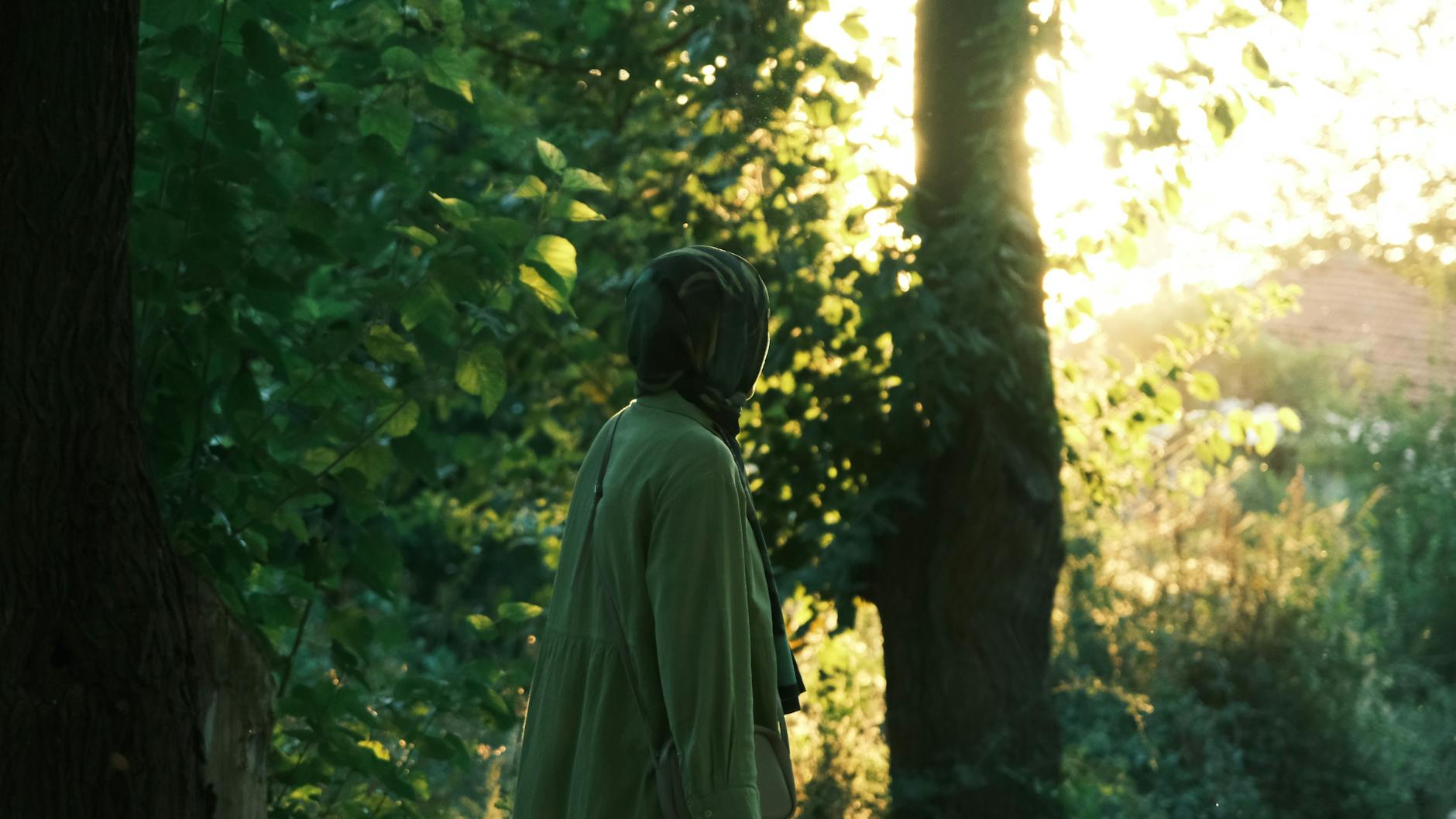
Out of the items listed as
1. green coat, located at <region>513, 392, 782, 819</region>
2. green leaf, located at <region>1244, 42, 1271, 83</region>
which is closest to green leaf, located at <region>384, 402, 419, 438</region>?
green coat, located at <region>513, 392, 782, 819</region>

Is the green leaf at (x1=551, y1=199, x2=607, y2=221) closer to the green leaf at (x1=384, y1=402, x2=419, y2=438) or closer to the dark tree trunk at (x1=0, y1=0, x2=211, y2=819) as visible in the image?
the green leaf at (x1=384, y1=402, x2=419, y2=438)

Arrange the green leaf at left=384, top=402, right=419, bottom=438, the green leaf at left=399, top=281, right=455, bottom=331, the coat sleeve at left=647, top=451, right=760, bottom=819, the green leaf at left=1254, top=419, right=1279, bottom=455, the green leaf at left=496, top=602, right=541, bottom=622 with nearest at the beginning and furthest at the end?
the coat sleeve at left=647, top=451, right=760, bottom=819 < the green leaf at left=399, top=281, right=455, bottom=331 < the green leaf at left=384, top=402, right=419, bottom=438 < the green leaf at left=496, top=602, right=541, bottom=622 < the green leaf at left=1254, top=419, right=1279, bottom=455

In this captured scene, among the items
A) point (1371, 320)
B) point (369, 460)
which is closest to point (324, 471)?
point (369, 460)

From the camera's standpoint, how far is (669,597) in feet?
7.18

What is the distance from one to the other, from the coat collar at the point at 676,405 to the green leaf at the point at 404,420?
1.33m

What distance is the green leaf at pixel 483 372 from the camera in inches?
140

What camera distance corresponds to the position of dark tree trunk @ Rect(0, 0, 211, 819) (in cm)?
249

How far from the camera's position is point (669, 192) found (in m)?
6.21

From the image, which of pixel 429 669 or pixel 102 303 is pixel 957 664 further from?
pixel 429 669

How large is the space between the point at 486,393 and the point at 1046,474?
2890 millimetres

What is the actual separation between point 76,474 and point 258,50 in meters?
1.20

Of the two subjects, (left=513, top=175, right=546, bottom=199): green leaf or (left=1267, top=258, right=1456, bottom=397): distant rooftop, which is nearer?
(left=513, top=175, right=546, bottom=199): green leaf

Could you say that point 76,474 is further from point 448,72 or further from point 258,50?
point 448,72

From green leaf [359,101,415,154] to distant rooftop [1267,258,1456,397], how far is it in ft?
72.4
